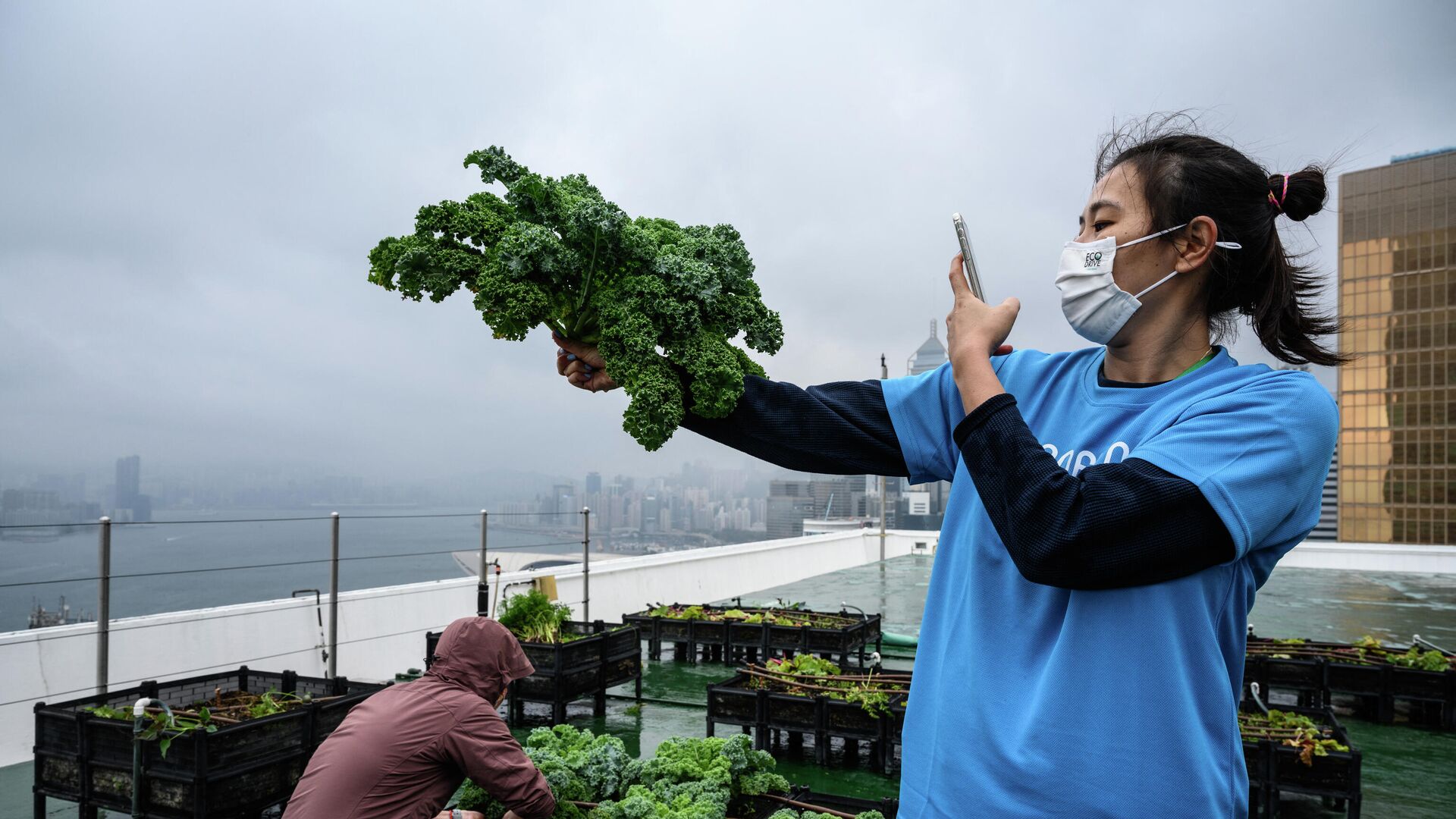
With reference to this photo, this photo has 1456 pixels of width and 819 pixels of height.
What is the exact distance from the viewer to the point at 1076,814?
3.65 feet

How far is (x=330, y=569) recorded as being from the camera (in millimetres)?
6578

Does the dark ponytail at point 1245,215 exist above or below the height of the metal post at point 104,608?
above

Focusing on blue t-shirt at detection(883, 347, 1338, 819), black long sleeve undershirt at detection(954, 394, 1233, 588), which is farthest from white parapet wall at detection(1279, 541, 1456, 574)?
black long sleeve undershirt at detection(954, 394, 1233, 588)

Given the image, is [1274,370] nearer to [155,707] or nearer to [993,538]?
[993,538]

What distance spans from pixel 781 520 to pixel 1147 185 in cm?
1894

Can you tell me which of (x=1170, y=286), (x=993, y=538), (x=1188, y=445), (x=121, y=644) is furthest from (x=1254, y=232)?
(x=121, y=644)

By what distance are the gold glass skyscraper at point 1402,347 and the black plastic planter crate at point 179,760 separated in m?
74.5

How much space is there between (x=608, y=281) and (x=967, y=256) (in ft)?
2.30

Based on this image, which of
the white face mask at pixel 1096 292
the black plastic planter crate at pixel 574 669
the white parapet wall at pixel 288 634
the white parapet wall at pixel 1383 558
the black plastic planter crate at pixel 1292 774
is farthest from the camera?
the white parapet wall at pixel 1383 558

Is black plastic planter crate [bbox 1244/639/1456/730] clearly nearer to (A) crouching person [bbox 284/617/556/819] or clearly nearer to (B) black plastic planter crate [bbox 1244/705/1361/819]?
(B) black plastic planter crate [bbox 1244/705/1361/819]

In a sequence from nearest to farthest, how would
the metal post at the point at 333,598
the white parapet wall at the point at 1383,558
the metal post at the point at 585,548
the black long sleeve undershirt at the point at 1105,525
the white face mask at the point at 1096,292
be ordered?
1. the black long sleeve undershirt at the point at 1105,525
2. the white face mask at the point at 1096,292
3. the metal post at the point at 333,598
4. the metal post at the point at 585,548
5. the white parapet wall at the point at 1383,558

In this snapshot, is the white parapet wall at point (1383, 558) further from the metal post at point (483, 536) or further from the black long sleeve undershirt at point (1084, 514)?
the black long sleeve undershirt at point (1084, 514)

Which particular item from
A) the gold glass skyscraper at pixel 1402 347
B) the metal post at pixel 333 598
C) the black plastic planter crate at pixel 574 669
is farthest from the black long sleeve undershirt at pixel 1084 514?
the gold glass skyscraper at pixel 1402 347

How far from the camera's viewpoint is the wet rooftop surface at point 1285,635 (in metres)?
5.04
